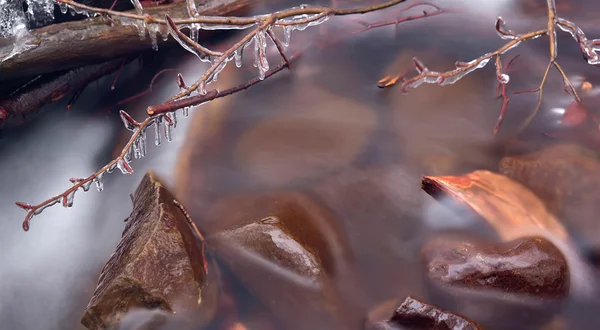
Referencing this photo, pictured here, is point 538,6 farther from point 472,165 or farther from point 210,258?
point 210,258

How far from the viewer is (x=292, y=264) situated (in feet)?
8.99

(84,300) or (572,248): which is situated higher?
(84,300)

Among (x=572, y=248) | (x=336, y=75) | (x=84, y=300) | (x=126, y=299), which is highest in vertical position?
(x=336, y=75)

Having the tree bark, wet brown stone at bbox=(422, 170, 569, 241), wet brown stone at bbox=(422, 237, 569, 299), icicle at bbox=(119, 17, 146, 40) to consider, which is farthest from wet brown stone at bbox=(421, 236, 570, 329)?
the tree bark

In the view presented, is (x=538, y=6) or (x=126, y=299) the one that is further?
(x=538, y=6)

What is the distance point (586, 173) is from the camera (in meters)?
3.09

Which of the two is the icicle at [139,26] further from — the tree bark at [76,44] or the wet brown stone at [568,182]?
the wet brown stone at [568,182]

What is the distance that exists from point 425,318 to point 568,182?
1.50 meters

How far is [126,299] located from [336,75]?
2475 mm

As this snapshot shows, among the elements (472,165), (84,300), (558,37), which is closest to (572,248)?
(472,165)

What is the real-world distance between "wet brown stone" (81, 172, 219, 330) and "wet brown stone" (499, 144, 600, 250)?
2.23m

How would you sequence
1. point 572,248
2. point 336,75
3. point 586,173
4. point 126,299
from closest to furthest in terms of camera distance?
point 126,299 → point 572,248 → point 586,173 → point 336,75

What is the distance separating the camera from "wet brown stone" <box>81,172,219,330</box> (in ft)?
8.58

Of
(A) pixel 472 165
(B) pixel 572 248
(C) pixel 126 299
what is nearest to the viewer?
(C) pixel 126 299
